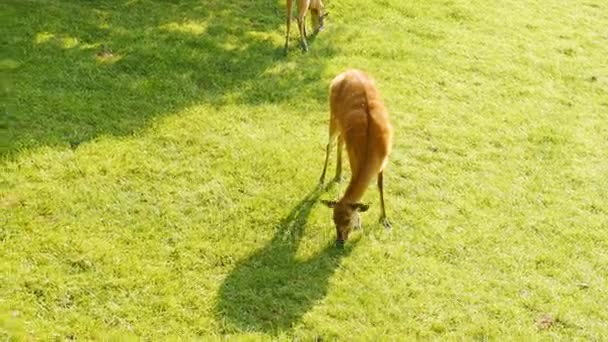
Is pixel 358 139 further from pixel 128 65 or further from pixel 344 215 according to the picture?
pixel 128 65

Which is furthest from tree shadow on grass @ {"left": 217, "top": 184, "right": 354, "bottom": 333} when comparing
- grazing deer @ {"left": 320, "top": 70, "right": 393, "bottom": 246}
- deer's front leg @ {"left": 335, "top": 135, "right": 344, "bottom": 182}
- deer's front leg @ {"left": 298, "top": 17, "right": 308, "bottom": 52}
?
deer's front leg @ {"left": 298, "top": 17, "right": 308, "bottom": 52}

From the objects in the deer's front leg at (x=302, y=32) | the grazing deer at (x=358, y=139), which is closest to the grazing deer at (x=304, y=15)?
the deer's front leg at (x=302, y=32)

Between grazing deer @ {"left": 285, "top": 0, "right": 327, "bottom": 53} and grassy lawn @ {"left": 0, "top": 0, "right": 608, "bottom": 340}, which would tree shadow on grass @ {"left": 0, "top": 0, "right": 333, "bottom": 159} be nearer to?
grassy lawn @ {"left": 0, "top": 0, "right": 608, "bottom": 340}

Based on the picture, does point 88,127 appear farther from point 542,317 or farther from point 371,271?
point 542,317

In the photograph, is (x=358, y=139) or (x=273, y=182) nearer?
(x=358, y=139)

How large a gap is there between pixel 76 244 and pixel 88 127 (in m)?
2.25

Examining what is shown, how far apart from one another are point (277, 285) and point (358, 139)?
179cm

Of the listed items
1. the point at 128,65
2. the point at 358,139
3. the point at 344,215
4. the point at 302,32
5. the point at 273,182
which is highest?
the point at 358,139

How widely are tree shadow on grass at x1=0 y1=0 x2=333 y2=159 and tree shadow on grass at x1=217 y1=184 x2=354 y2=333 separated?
8.51 feet

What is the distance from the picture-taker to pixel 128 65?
10.0 m

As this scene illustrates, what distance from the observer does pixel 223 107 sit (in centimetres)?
951

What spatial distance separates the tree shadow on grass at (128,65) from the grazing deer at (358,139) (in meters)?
2.41

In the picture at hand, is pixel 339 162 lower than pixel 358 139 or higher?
lower

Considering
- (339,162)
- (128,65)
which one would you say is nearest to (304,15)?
(128,65)
